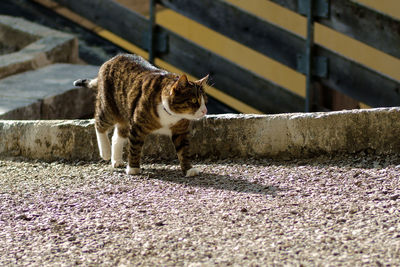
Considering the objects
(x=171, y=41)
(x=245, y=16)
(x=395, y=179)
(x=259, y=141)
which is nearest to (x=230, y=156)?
(x=259, y=141)

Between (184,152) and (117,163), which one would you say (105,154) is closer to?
(117,163)

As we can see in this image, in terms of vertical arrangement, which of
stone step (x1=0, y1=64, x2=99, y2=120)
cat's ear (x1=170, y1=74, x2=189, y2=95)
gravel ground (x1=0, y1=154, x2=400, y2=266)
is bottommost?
gravel ground (x1=0, y1=154, x2=400, y2=266)

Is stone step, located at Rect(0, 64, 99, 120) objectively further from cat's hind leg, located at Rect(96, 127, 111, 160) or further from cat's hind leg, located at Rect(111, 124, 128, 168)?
cat's hind leg, located at Rect(111, 124, 128, 168)

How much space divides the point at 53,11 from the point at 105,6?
37.8 inches

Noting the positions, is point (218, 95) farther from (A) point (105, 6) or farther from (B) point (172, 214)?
(B) point (172, 214)

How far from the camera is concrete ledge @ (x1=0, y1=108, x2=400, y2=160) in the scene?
3.45 m

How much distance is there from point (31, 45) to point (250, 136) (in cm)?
337

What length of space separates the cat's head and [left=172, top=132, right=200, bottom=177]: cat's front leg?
0.69ft

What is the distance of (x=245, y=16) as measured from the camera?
595cm

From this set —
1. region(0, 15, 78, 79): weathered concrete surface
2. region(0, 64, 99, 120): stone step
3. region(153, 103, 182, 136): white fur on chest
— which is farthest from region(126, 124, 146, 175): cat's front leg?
region(0, 15, 78, 79): weathered concrete surface

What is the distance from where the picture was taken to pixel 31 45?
638 cm

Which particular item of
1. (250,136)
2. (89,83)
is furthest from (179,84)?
(89,83)

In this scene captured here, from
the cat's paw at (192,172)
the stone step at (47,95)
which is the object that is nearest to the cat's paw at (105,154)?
the cat's paw at (192,172)

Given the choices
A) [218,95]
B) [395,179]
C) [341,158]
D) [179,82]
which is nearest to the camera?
[395,179]
